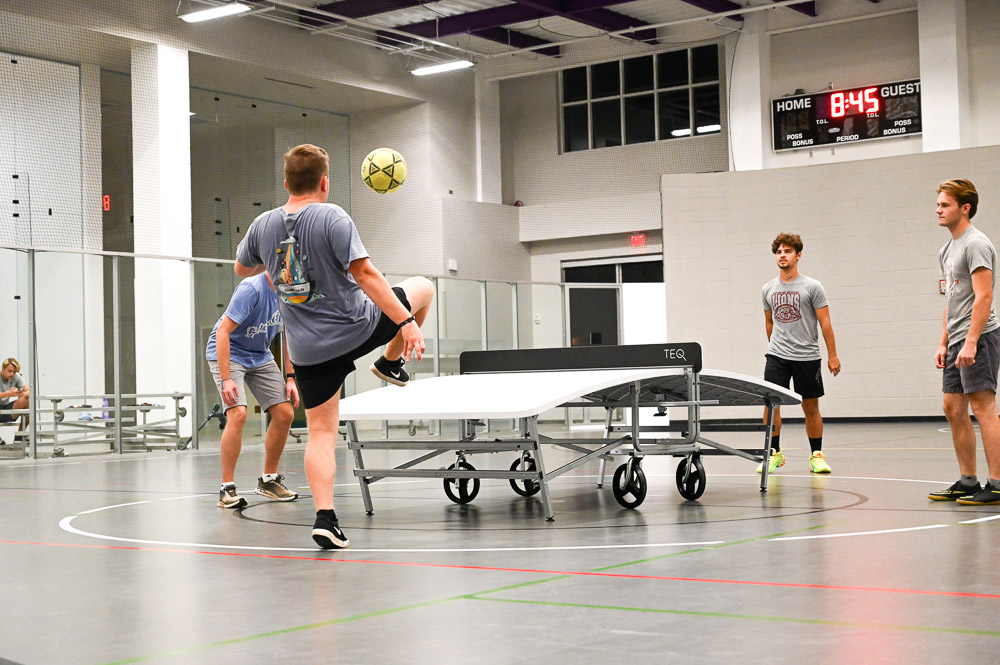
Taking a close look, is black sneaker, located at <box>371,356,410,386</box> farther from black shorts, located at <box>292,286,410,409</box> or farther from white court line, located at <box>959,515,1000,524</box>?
white court line, located at <box>959,515,1000,524</box>

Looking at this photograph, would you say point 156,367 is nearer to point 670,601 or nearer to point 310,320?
point 310,320

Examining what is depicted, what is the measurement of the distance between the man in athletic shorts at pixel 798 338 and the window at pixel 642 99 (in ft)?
41.4

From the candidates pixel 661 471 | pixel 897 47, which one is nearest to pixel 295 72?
pixel 897 47

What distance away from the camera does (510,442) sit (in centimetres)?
532

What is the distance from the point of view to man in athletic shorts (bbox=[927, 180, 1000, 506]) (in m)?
5.54

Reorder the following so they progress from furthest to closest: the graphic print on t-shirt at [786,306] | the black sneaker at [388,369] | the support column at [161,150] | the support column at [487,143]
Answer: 1. the support column at [487,143]
2. the support column at [161,150]
3. the graphic print on t-shirt at [786,306]
4. the black sneaker at [388,369]

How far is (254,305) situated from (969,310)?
3.93 metres

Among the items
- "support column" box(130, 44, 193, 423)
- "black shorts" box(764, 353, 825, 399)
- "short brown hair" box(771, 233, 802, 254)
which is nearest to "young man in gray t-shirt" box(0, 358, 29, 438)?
"support column" box(130, 44, 193, 423)

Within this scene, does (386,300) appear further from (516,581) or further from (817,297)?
(817,297)

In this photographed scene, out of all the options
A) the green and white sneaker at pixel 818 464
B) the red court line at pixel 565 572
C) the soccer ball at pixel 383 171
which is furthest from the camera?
the soccer ball at pixel 383 171

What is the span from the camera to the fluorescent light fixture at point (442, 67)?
1917 cm

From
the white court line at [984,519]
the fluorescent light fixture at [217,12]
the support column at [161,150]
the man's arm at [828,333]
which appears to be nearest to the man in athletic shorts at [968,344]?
the white court line at [984,519]

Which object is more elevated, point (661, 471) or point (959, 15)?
point (959, 15)

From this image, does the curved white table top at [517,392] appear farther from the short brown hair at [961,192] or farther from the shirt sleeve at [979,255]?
the short brown hair at [961,192]
